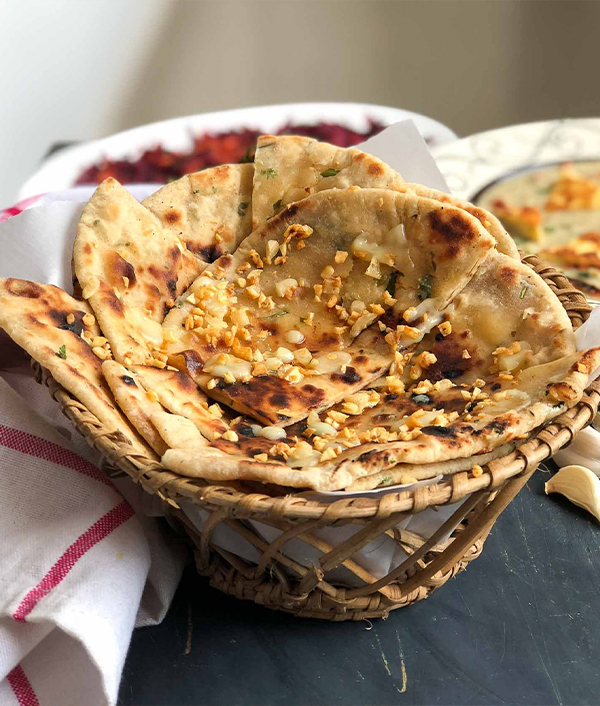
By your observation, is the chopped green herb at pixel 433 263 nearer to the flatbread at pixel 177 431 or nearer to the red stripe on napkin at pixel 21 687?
the flatbread at pixel 177 431

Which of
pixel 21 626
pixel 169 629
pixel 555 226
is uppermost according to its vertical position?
pixel 21 626

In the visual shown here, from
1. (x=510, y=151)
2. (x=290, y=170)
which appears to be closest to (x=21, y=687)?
(x=290, y=170)

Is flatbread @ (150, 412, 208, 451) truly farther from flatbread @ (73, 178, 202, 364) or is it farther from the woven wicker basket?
flatbread @ (73, 178, 202, 364)

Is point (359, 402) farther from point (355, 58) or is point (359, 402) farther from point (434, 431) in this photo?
point (355, 58)

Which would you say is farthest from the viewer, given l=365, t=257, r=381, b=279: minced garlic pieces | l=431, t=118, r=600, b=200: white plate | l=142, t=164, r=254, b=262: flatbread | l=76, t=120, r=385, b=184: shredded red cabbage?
l=76, t=120, r=385, b=184: shredded red cabbage

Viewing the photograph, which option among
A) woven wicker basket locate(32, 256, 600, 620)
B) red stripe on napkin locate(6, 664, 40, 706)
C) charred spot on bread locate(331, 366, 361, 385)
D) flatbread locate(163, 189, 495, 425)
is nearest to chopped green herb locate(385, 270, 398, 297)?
flatbread locate(163, 189, 495, 425)

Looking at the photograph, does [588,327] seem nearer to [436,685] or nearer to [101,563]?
[436,685]

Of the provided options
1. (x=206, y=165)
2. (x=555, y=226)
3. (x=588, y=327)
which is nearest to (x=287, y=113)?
(x=206, y=165)
